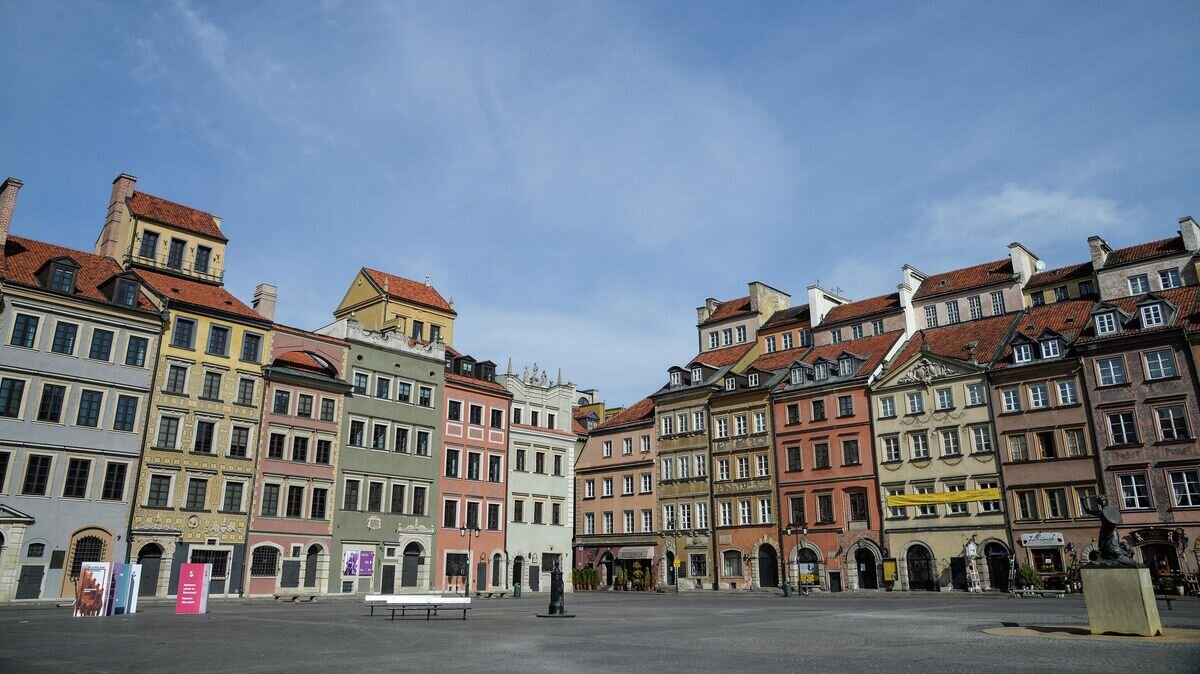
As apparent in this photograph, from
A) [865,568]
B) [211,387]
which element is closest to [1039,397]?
[865,568]

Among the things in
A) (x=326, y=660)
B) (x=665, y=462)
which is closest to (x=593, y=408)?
(x=665, y=462)

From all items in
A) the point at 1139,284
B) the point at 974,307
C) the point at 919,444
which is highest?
the point at 974,307

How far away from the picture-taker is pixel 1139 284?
48.7 meters

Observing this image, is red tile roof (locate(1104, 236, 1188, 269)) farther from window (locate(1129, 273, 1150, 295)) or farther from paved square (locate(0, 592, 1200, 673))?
paved square (locate(0, 592, 1200, 673))

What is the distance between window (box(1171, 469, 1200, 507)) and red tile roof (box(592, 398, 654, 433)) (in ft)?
114

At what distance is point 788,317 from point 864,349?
922 cm

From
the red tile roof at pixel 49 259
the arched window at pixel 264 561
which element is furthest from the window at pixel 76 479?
the arched window at pixel 264 561

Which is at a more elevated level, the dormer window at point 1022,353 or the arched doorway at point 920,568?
the dormer window at point 1022,353

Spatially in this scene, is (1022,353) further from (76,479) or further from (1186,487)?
(76,479)

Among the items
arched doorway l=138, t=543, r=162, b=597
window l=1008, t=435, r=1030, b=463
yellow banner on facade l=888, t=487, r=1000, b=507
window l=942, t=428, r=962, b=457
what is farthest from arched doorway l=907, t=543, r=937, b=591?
arched doorway l=138, t=543, r=162, b=597

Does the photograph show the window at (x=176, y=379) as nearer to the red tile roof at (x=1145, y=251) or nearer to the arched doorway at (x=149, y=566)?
the arched doorway at (x=149, y=566)

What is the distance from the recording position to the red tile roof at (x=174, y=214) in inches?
1855

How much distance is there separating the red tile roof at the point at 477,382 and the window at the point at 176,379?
17.1 meters

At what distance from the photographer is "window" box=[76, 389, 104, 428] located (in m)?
40.0
